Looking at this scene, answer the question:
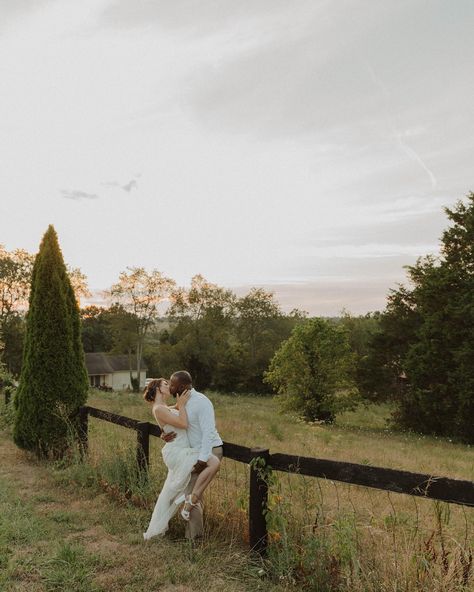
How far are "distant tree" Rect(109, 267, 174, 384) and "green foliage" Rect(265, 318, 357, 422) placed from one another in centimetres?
3068

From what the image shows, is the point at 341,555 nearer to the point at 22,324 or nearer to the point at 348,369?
the point at 348,369

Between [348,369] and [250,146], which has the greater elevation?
[250,146]

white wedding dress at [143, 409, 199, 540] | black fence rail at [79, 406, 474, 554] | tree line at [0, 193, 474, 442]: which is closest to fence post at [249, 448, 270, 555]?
black fence rail at [79, 406, 474, 554]

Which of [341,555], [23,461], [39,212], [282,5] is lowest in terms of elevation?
[23,461]

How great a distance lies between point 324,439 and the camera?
60.5ft

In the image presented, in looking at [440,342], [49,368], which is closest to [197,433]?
[49,368]

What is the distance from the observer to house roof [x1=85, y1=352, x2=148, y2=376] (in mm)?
74562

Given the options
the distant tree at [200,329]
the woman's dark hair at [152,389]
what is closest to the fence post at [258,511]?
the woman's dark hair at [152,389]

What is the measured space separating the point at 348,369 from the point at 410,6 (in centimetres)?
2344

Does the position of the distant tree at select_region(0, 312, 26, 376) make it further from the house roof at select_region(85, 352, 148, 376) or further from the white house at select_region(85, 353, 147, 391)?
the white house at select_region(85, 353, 147, 391)

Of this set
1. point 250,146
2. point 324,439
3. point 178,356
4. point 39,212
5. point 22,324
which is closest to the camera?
point 250,146

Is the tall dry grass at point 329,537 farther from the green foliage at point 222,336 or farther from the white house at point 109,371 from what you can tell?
the white house at point 109,371

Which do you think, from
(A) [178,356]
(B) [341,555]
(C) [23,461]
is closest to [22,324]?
(A) [178,356]

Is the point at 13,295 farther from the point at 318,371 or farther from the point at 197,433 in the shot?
the point at 197,433
